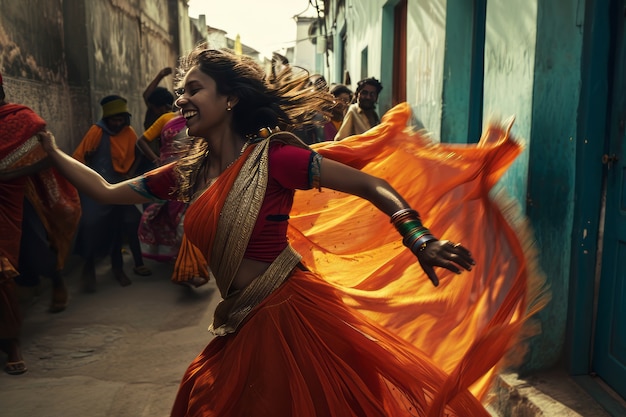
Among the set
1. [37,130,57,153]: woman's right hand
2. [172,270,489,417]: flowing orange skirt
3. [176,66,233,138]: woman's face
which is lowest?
[172,270,489,417]: flowing orange skirt

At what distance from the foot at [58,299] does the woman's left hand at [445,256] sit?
15.6ft

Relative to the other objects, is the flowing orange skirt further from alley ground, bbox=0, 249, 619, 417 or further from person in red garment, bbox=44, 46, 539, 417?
alley ground, bbox=0, 249, 619, 417

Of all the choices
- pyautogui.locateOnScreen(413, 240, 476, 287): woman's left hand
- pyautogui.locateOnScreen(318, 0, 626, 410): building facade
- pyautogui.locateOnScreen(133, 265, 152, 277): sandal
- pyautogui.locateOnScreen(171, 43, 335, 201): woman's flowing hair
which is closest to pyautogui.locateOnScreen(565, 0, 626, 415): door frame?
pyautogui.locateOnScreen(318, 0, 626, 410): building facade

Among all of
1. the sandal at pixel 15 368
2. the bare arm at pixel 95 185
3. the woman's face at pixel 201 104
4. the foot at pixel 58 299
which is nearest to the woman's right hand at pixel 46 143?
the bare arm at pixel 95 185

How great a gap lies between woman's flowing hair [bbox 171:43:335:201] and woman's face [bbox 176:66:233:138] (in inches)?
1.1

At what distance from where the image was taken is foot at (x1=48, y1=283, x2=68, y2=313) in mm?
5738

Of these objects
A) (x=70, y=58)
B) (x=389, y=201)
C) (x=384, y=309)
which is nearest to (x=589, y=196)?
(x=384, y=309)

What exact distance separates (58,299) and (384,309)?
13.4 feet

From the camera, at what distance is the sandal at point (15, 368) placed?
14.2 ft

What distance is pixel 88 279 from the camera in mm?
6547

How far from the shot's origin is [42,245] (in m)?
4.95

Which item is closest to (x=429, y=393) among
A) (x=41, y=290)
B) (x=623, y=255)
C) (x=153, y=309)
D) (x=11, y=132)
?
(x=623, y=255)

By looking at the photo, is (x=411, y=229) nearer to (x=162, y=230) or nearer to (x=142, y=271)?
(x=162, y=230)

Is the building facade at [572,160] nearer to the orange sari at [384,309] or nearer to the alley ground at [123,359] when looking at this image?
the alley ground at [123,359]
